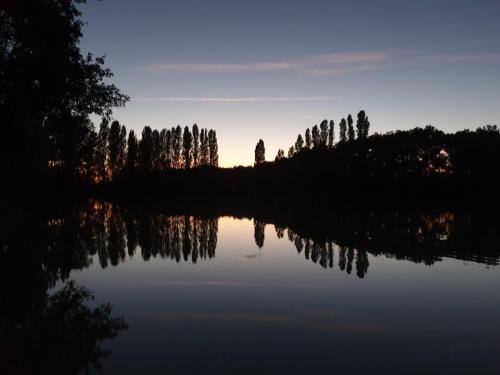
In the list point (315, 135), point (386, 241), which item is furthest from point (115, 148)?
point (386, 241)

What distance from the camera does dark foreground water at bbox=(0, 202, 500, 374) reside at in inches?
304

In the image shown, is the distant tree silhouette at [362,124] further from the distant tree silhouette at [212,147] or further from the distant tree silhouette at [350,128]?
the distant tree silhouette at [212,147]

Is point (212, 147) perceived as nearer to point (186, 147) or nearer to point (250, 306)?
point (186, 147)

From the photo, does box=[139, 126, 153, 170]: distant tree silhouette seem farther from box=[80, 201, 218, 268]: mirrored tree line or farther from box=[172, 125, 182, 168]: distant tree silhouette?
box=[80, 201, 218, 268]: mirrored tree line

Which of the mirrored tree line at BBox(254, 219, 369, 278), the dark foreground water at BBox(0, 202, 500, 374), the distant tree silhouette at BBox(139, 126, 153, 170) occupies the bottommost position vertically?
the dark foreground water at BBox(0, 202, 500, 374)

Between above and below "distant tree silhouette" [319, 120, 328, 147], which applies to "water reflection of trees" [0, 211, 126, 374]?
below

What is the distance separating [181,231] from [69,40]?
14.4 m

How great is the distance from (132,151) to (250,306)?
275 ft

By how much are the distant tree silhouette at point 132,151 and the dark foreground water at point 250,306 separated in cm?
6876

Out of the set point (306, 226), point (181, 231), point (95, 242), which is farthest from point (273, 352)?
point (306, 226)

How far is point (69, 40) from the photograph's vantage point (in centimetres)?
1569

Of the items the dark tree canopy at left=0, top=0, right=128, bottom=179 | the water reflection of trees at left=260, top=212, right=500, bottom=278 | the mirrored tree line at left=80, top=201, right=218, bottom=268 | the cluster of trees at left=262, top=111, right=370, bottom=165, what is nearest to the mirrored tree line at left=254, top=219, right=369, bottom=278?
the water reflection of trees at left=260, top=212, right=500, bottom=278

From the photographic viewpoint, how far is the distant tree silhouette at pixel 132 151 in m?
89.8

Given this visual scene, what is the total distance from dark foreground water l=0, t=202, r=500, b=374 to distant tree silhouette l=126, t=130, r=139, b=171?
226ft
